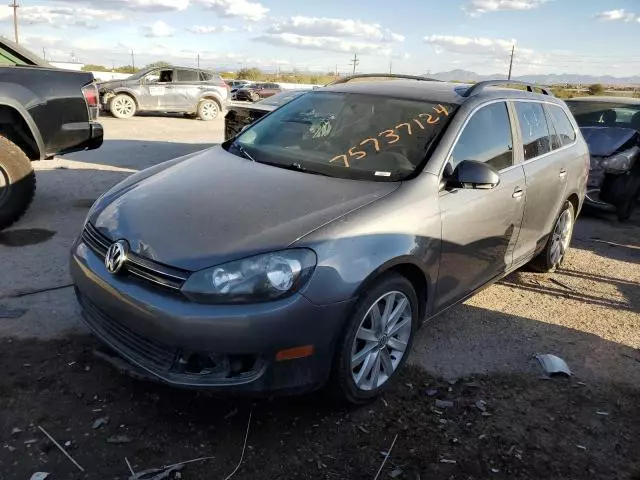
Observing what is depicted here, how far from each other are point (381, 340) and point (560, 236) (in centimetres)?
307

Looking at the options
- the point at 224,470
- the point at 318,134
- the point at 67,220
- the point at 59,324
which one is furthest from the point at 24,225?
the point at 224,470

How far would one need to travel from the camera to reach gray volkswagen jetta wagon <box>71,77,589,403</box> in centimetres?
252

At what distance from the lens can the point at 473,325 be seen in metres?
4.18

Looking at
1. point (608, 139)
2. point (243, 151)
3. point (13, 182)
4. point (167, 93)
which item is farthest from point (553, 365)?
point (167, 93)

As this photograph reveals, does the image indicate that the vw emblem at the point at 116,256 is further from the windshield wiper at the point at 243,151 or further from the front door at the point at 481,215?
the front door at the point at 481,215

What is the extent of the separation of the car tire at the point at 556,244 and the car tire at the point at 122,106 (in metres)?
14.7

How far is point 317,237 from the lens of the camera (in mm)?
2643

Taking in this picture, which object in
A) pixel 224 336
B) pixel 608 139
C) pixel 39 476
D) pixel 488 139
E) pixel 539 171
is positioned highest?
pixel 488 139

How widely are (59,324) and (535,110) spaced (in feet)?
13.1

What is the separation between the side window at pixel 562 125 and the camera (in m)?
4.99

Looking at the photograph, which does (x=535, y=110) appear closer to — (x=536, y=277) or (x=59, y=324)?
(x=536, y=277)

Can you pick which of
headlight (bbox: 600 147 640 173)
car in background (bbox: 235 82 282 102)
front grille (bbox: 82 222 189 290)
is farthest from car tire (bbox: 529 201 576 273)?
car in background (bbox: 235 82 282 102)

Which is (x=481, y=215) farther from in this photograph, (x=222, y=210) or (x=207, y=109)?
(x=207, y=109)

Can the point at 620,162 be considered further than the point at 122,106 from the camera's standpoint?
No
